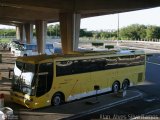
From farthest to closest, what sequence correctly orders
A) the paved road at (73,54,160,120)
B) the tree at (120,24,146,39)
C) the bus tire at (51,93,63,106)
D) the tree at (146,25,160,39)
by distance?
the tree at (120,24,146,39)
the tree at (146,25,160,39)
the bus tire at (51,93,63,106)
the paved road at (73,54,160,120)

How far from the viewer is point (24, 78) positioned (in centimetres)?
1670

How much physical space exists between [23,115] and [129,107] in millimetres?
5861

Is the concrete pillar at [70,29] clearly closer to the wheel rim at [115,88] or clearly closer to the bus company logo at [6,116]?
the wheel rim at [115,88]

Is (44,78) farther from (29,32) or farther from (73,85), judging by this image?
(29,32)

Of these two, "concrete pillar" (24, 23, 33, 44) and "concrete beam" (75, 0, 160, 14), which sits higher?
"concrete beam" (75, 0, 160, 14)

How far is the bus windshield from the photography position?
53.4 feet

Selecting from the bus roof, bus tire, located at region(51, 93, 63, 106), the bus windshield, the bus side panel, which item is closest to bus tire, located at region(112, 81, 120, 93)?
the bus roof

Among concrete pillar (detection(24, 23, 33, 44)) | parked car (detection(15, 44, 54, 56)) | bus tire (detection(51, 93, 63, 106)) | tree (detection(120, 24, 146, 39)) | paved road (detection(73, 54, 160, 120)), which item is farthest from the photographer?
tree (detection(120, 24, 146, 39))

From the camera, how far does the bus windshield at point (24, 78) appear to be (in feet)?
53.4

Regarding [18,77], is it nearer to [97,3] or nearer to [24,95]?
[24,95]

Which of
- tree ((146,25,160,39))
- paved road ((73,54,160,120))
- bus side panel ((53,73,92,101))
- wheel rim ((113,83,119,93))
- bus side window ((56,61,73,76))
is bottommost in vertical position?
paved road ((73,54,160,120))

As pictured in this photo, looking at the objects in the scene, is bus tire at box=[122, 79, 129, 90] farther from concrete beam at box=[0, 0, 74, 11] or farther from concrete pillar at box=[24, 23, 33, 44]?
concrete pillar at box=[24, 23, 33, 44]

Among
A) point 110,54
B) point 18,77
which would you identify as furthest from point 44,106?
point 110,54

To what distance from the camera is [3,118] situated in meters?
13.5
